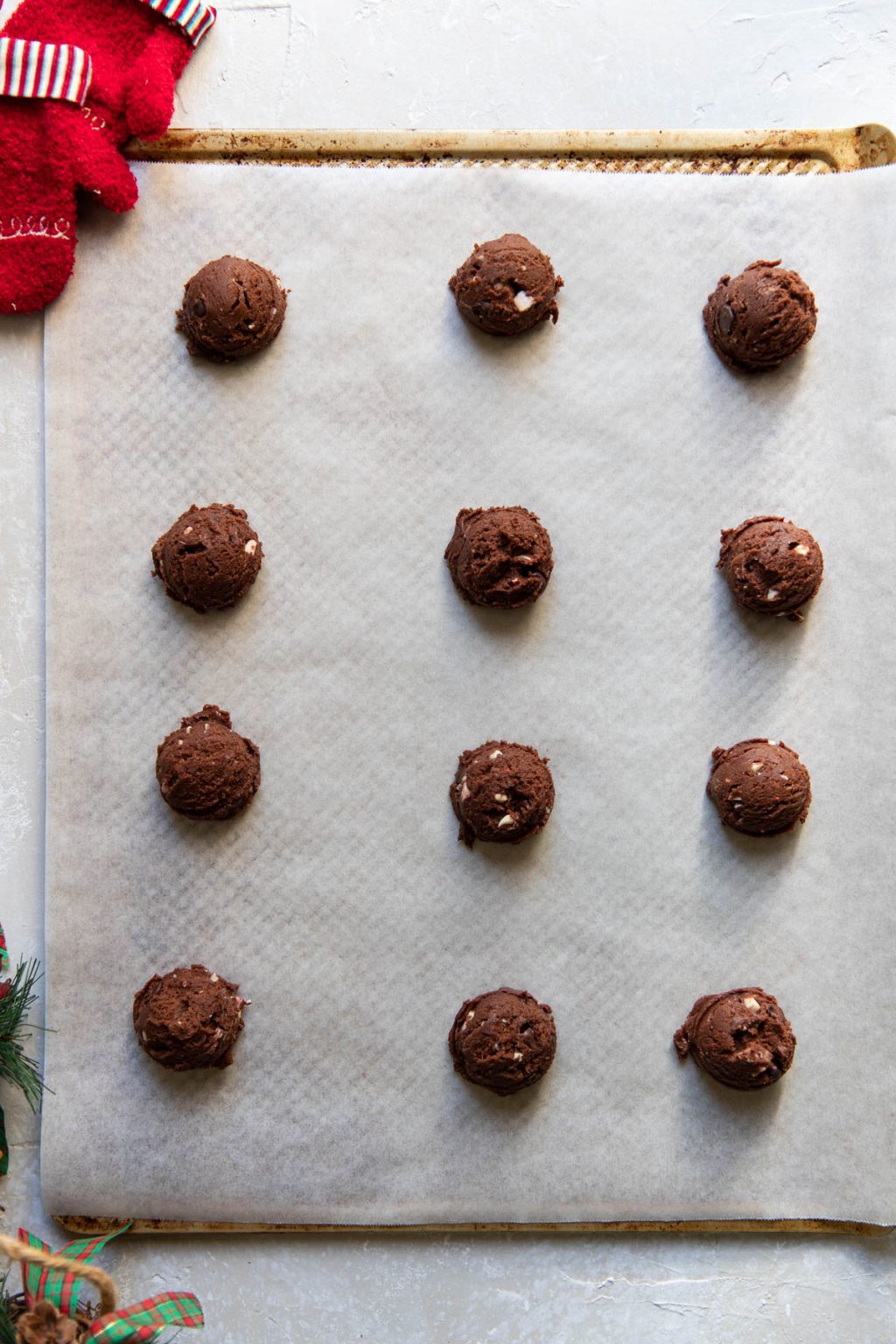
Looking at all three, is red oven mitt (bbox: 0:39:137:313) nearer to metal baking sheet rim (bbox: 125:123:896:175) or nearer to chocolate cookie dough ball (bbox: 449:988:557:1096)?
metal baking sheet rim (bbox: 125:123:896:175)

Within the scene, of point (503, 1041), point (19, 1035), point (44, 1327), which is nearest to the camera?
point (44, 1327)

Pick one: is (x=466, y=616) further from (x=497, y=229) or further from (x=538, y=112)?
(x=538, y=112)

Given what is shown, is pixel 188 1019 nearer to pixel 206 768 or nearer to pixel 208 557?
pixel 206 768

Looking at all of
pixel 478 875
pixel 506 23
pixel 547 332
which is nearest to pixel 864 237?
pixel 547 332

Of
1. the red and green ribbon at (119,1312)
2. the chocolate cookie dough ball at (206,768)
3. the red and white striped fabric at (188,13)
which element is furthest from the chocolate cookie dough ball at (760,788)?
the red and white striped fabric at (188,13)

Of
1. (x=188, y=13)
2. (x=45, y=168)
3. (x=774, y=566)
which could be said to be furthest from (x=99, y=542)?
(x=774, y=566)

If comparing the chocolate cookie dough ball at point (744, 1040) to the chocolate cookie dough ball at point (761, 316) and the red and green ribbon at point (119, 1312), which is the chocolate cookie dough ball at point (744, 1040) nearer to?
the red and green ribbon at point (119, 1312)
